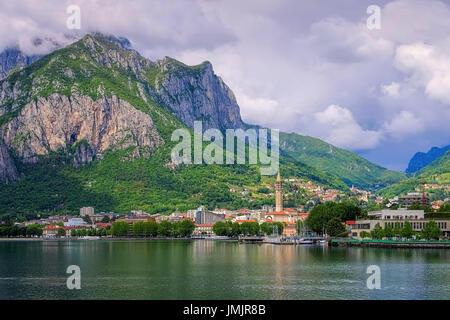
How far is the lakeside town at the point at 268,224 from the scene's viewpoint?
374ft

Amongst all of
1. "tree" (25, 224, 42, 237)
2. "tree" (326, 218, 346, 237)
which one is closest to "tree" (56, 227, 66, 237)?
"tree" (25, 224, 42, 237)

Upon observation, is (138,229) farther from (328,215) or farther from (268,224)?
(328,215)

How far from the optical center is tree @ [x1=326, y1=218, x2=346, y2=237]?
123125 mm

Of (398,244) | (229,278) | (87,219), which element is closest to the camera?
(229,278)

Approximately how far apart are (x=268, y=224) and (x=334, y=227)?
4993 centimetres

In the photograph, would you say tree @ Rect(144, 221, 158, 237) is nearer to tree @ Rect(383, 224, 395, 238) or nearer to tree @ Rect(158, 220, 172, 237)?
tree @ Rect(158, 220, 172, 237)

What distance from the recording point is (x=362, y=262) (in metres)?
70.2

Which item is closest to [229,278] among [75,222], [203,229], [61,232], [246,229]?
[246,229]

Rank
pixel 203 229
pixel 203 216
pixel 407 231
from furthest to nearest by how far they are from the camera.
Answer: pixel 203 216, pixel 203 229, pixel 407 231

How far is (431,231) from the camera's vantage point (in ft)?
336

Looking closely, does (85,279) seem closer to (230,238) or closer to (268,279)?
(268,279)

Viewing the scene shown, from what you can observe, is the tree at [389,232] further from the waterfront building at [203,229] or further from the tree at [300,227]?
the waterfront building at [203,229]
